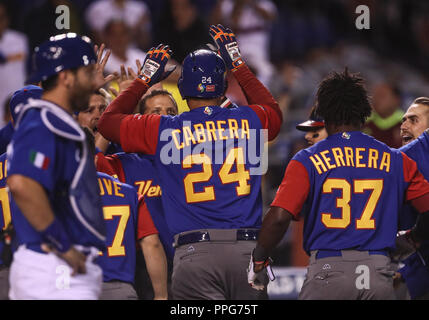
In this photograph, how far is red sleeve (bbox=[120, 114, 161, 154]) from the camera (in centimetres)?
516

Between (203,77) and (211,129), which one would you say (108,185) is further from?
(203,77)

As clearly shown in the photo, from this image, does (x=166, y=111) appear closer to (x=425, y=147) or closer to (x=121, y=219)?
(x=121, y=219)

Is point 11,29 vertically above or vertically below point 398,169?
above

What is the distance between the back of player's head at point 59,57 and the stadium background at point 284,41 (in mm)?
3386

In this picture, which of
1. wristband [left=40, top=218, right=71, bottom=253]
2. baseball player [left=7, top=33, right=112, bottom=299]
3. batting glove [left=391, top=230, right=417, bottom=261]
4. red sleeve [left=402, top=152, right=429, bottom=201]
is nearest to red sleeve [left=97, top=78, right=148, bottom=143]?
baseball player [left=7, top=33, right=112, bottom=299]

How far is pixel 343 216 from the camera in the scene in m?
4.73

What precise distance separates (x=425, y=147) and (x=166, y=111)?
2.14 metres

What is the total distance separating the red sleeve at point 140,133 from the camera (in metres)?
5.16

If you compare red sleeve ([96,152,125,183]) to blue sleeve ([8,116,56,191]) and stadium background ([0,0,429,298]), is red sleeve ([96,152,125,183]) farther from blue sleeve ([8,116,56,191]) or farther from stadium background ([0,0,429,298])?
blue sleeve ([8,116,56,191])

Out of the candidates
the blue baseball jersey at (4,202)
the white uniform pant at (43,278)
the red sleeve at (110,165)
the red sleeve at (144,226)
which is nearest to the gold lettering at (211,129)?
the red sleeve at (144,226)

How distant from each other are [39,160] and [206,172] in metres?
1.60

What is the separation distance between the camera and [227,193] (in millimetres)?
5020
